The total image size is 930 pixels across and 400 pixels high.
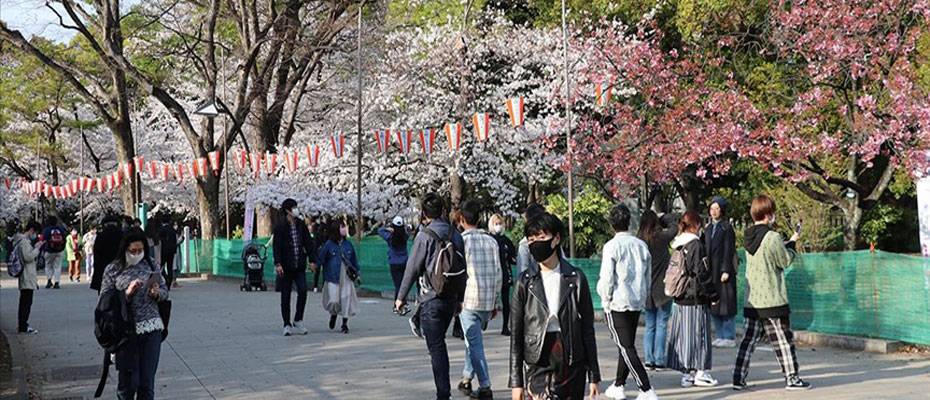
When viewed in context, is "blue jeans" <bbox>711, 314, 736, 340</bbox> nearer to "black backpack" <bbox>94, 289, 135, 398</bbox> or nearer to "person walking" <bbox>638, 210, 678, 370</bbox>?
"person walking" <bbox>638, 210, 678, 370</bbox>

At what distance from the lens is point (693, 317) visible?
955cm

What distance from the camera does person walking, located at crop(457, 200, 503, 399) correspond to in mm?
8656

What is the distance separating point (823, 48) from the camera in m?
18.7

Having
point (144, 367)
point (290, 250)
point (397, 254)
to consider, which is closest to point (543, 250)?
point (144, 367)

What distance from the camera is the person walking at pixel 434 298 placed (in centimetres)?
827

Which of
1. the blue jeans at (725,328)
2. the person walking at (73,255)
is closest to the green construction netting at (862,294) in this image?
the blue jeans at (725,328)

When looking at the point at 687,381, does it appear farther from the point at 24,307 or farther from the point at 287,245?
the point at 24,307

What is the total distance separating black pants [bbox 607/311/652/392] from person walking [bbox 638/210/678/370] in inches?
59.2

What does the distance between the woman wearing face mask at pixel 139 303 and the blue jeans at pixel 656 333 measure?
4569 millimetres

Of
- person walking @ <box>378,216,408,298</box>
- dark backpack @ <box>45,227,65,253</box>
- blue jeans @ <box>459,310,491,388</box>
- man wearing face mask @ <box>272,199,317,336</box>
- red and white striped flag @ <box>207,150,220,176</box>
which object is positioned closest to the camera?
blue jeans @ <box>459,310,491,388</box>

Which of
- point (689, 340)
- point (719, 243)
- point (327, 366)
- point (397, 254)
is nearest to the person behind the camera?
point (689, 340)

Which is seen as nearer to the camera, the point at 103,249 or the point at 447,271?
the point at 447,271

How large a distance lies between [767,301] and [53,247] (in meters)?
19.0

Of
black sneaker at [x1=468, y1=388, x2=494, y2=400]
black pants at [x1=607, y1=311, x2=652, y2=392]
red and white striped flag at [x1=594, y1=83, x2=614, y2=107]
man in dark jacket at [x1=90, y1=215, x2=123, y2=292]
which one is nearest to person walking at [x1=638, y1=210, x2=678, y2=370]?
black pants at [x1=607, y1=311, x2=652, y2=392]
